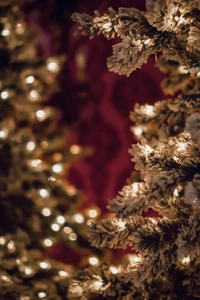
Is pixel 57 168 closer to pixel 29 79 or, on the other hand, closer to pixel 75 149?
pixel 75 149

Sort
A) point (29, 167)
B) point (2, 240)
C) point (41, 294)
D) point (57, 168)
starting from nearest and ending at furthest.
→ point (41, 294)
point (2, 240)
point (29, 167)
point (57, 168)

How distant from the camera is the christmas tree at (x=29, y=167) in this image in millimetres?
2203

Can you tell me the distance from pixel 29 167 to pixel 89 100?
23.7 inches

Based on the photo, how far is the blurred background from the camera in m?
2.54

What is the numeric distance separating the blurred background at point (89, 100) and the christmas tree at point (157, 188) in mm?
1069

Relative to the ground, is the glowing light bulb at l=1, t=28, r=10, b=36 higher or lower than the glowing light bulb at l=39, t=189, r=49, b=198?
higher

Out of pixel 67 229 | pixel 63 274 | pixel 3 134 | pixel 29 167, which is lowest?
pixel 63 274

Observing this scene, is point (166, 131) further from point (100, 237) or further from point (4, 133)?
point (4, 133)

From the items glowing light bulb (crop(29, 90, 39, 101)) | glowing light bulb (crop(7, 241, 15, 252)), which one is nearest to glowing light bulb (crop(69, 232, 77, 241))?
glowing light bulb (crop(7, 241, 15, 252))

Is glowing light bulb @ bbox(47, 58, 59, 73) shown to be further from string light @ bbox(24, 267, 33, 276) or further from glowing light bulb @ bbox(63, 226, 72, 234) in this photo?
string light @ bbox(24, 267, 33, 276)

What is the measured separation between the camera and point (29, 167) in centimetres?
227

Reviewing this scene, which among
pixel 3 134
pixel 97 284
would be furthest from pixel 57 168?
pixel 97 284

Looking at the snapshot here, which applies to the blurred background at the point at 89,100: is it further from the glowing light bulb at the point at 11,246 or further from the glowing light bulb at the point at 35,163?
the glowing light bulb at the point at 11,246

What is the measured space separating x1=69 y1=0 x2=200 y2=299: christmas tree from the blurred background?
1.07m
